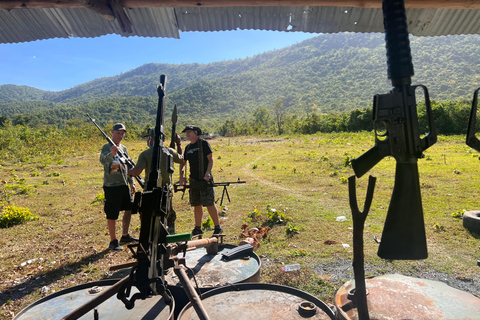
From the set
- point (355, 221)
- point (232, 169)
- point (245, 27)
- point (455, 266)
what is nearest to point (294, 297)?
point (355, 221)

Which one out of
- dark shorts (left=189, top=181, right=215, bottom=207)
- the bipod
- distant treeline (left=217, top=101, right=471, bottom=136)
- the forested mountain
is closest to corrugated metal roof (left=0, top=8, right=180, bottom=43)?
dark shorts (left=189, top=181, right=215, bottom=207)

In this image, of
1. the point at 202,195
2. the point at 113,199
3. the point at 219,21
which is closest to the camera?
the point at 219,21

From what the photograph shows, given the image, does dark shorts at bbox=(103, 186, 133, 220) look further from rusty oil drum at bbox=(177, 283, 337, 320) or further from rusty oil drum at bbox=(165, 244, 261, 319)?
rusty oil drum at bbox=(177, 283, 337, 320)

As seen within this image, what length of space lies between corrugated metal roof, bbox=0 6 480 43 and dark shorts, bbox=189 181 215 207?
257 centimetres

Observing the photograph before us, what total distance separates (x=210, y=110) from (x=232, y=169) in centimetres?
13016

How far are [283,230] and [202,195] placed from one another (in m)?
1.85

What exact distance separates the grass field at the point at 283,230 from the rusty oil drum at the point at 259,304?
5.15 ft

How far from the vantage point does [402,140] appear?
169 centimetres

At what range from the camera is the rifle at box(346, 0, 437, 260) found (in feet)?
5.53

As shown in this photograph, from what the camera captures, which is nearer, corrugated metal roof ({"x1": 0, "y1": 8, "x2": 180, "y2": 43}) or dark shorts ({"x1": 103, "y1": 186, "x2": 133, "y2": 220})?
corrugated metal roof ({"x1": 0, "y1": 8, "x2": 180, "y2": 43})

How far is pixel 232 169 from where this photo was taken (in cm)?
1362

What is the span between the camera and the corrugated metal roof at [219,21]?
10.3ft

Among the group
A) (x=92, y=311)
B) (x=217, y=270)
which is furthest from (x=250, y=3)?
(x=92, y=311)

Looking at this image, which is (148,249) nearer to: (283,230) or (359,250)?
(359,250)
